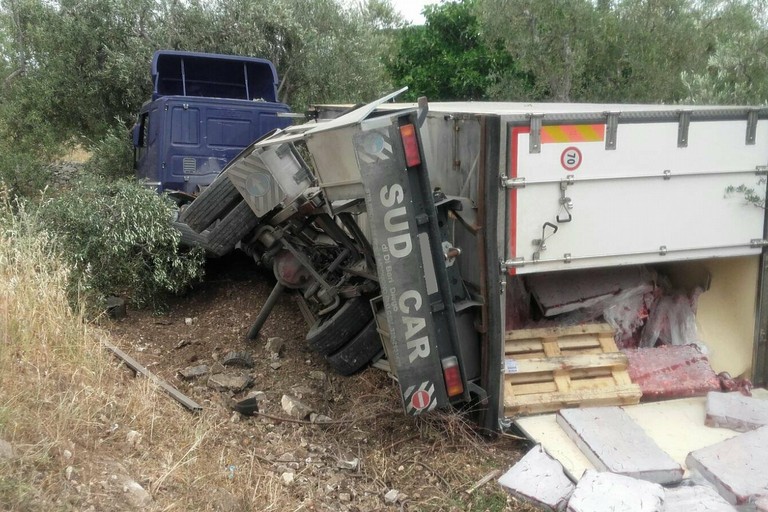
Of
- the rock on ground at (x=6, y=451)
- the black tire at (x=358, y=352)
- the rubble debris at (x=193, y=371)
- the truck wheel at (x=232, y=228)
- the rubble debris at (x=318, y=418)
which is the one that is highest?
the truck wheel at (x=232, y=228)

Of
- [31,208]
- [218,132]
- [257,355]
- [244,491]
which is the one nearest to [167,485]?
[244,491]

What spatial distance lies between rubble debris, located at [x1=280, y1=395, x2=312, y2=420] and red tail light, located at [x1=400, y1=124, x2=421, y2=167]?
5.93 ft

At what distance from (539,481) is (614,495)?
1.49 ft

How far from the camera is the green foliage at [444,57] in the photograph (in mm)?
18562

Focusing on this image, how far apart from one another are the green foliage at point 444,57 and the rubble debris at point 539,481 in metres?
15.0

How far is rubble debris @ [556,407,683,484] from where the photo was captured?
3.85 meters

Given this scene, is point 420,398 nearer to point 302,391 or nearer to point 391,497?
point 391,497

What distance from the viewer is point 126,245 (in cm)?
645

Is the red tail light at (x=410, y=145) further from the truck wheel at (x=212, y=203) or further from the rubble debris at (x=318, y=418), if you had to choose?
the truck wheel at (x=212, y=203)

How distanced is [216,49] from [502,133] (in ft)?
32.7

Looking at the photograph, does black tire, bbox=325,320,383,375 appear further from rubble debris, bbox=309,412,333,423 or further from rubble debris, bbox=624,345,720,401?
rubble debris, bbox=624,345,720,401

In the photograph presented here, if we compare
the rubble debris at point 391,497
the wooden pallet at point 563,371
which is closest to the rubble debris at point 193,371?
the rubble debris at point 391,497

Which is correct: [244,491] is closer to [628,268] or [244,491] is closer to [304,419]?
[304,419]

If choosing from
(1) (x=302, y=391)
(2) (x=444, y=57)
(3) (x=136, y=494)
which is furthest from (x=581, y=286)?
(2) (x=444, y=57)
